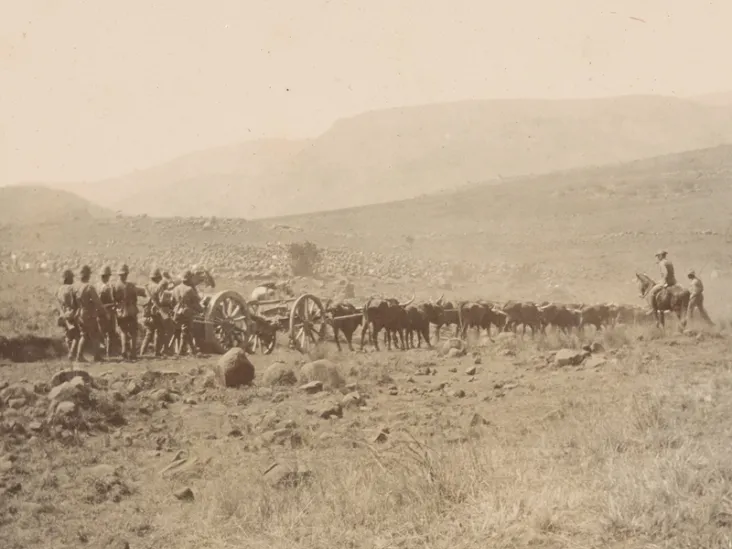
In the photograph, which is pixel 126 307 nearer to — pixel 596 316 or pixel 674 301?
pixel 674 301

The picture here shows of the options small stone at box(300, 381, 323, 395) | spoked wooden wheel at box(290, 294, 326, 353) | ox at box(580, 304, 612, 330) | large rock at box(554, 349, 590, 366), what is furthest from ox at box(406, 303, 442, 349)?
small stone at box(300, 381, 323, 395)

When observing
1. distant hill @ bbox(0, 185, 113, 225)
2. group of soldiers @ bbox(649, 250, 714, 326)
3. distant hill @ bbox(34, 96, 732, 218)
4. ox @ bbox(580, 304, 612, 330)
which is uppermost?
distant hill @ bbox(34, 96, 732, 218)

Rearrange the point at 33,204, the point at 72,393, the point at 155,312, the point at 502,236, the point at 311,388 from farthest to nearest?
the point at 33,204 < the point at 502,236 < the point at 155,312 < the point at 311,388 < the point at 72,393

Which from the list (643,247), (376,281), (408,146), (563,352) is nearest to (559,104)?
(408,146)

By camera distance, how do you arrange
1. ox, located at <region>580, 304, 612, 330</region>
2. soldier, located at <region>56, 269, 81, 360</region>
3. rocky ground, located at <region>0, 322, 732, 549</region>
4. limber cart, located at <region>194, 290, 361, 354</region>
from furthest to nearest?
1. ox, located at <region>580, 304, 612, 330</region>
2. limber cart, located at <region>194, 290, 361, 354</region>
3. soldier, located at <region>56, 269, 81, 360</region>
4. rocky ground, located at <region>0, 322, 732, 549</region>

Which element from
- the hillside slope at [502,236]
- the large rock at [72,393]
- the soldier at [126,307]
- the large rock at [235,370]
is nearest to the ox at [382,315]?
the soldier at [126,307]

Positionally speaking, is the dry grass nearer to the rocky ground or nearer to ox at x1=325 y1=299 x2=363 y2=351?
the rocky ground

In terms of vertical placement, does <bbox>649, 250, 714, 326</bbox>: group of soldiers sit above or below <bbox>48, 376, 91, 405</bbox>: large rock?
above

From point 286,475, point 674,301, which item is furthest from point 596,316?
point 286,475
